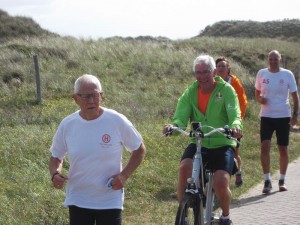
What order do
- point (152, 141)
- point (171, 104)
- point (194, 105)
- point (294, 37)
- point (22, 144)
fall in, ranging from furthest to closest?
1. point (294, 37)
2. point (171, 104)
3. point (152, 141)
4. point (22, 144)
5. point (194, 105)

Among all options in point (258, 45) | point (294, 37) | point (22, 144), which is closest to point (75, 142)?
point (22, 144)

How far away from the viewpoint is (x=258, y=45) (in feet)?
122

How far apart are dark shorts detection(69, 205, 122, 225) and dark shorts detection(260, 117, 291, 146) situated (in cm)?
A: 521

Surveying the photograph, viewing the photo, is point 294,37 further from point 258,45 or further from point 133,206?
point 133,206

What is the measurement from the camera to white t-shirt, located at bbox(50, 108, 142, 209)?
4.61 meters

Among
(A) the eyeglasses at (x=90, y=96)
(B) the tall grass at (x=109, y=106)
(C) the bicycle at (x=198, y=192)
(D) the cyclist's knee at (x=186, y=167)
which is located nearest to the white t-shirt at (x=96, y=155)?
(A) the eyeglasses at (x=90, y=96)

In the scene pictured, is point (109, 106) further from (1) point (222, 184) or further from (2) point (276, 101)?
(1) point (222, 184)

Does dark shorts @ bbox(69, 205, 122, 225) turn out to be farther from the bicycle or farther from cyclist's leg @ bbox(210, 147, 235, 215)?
cyclist's leg @ bbox(210, 147, 235, 215)

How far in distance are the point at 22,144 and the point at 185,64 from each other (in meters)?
15.9

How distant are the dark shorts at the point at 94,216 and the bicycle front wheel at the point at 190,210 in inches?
33.4

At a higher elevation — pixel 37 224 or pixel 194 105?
pixel 194 105

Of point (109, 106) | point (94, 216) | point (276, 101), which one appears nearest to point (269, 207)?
point (276, 101)

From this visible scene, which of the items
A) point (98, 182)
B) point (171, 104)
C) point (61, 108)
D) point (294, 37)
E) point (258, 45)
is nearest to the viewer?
point (98, 182)

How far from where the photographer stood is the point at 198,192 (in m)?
5.62
